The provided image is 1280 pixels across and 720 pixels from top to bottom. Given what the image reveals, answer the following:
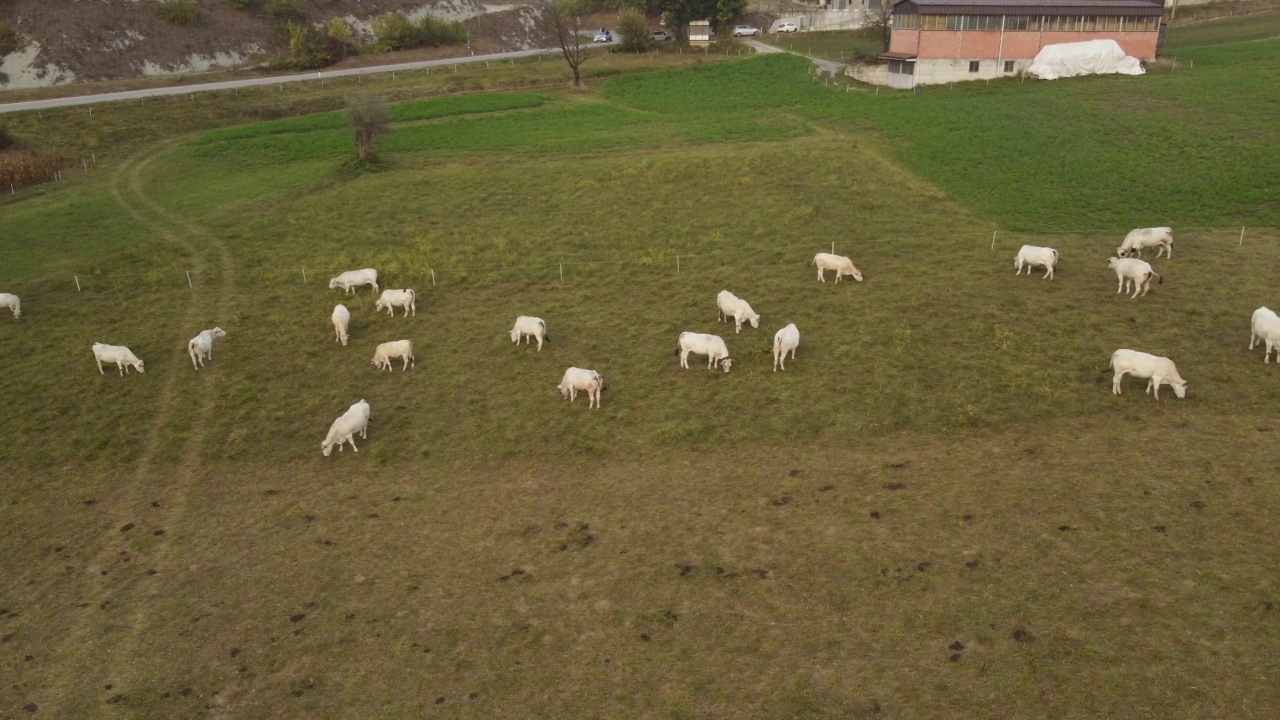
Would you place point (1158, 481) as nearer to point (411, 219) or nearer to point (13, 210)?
point (411, 219)

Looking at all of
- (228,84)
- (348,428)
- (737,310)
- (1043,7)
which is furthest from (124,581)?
(1043,7)

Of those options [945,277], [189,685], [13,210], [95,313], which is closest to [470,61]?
[13,210]

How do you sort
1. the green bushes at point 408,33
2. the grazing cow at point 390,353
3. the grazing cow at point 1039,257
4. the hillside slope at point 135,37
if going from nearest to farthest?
the grazing cow at point 390,353 → the grazing cow at point 1039,257 → the hillside slope at point 135,37 → the green bushes at point 408,33

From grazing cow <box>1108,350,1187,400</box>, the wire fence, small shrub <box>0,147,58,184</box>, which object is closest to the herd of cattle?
grazing cow <box>1108,350,1187,400</box>

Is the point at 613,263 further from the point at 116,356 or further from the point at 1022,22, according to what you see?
the point at 1022,22

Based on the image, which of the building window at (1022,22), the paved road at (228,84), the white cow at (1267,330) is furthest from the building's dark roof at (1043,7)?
the white cow at (1267,330)

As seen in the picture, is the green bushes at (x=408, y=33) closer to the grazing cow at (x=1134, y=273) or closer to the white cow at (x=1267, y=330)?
the grazing cow at (x=1134, y=273)
